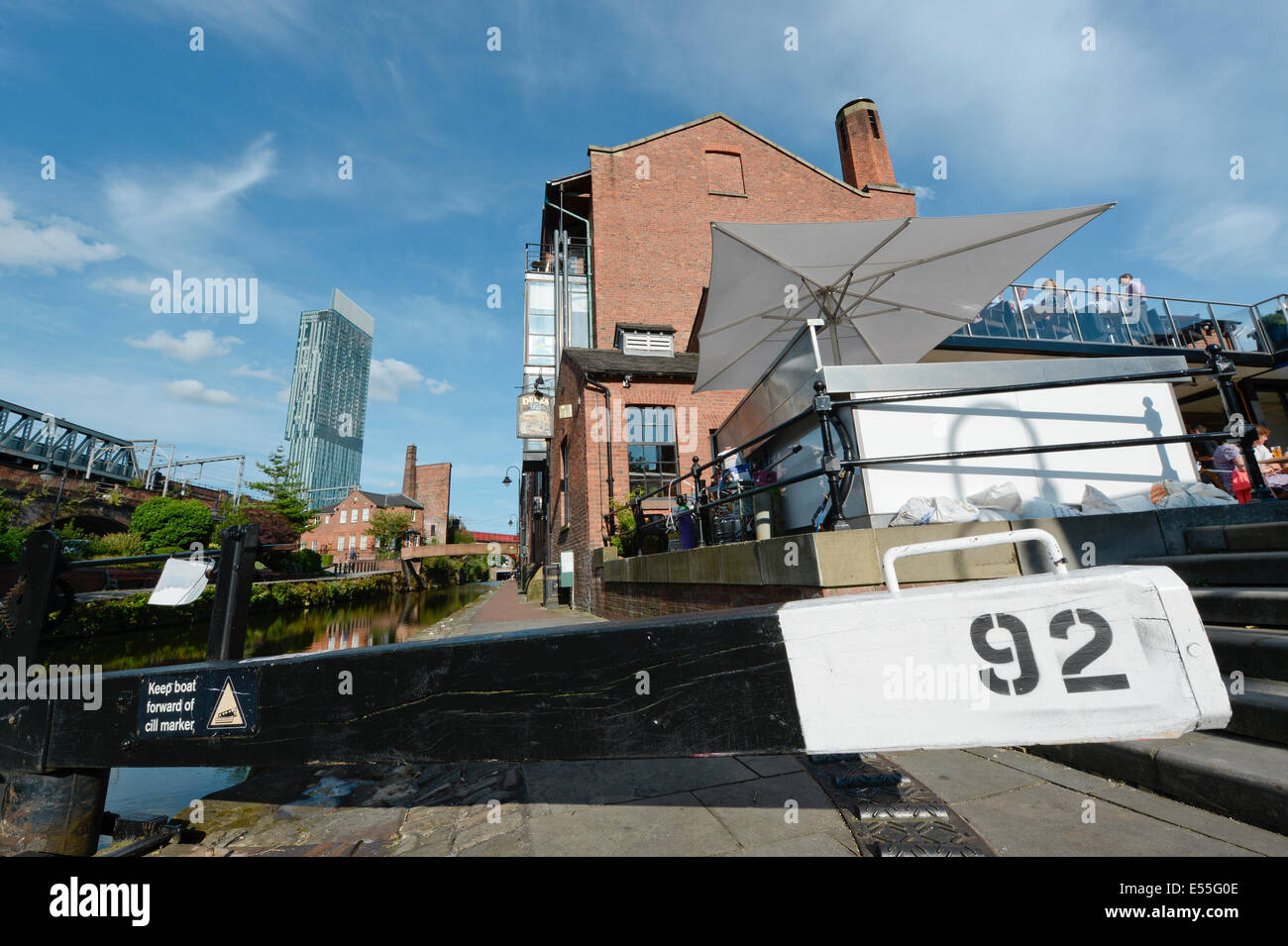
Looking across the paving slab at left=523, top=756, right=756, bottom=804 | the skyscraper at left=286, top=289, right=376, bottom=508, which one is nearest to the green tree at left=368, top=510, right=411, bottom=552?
the paving slab at left=523, top=756, right=756, bottom=804

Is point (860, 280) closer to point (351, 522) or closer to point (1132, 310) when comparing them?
point (1132, 310)

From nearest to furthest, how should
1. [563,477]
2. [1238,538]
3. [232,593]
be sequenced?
1. [232,593]
2. [1238,538]
3. [563,477]

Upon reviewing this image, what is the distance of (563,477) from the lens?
53.3 feet

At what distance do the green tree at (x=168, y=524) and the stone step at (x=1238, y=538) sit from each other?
29206 millimetres

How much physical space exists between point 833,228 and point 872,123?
22.9 meters

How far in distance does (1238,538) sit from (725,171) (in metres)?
22.0

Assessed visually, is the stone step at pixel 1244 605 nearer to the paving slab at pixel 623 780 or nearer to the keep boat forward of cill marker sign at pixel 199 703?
the paving slab at pixel 623 780

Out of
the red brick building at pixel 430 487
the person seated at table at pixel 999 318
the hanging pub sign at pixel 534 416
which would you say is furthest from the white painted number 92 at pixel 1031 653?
the red brick building at pixel 430 487

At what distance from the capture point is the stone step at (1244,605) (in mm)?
2621

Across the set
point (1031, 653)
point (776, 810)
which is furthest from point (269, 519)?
point (1031, 653)

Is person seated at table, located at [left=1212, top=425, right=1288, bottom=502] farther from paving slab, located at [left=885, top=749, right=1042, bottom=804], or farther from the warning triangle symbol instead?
the warning triangle symbol

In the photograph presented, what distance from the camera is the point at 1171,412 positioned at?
4.93 metres
